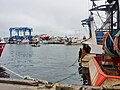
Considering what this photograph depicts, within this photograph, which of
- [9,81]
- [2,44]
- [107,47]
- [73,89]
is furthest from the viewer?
[2,44]

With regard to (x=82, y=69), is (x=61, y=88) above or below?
above

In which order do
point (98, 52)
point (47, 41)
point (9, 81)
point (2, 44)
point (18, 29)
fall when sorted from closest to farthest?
1. point (9, 81)
2. point (98, 52)
3. point (2, 44)
4. point (18, 29)
5. point (47, 41)

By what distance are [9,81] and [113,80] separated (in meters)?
4.01

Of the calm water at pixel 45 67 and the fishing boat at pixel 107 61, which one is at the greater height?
the fishing boat at pixel 107 61

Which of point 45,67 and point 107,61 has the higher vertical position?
point 107,61

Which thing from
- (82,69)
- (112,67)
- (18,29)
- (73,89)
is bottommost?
(82,69)

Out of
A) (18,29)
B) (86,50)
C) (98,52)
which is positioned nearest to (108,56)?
(98,52)

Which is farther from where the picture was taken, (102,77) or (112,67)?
(112,67)

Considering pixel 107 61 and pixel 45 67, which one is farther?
pixel 45 67

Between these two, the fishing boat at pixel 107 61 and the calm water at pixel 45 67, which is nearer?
the fishing boat at pixel 107 61

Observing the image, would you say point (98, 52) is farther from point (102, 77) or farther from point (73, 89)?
point (73, 89)

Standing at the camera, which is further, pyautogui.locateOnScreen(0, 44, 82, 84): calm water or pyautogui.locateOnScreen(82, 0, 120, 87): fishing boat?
pyautogui.locateOnScreen(0, 44, 82, 84): calm water

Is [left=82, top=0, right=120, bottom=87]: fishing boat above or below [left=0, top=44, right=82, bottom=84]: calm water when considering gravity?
above

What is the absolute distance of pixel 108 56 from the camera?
1509 centimetres
